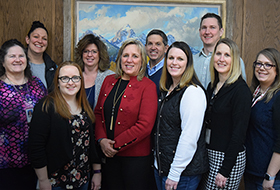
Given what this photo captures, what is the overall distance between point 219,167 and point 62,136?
49.7 inches

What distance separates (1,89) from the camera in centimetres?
201

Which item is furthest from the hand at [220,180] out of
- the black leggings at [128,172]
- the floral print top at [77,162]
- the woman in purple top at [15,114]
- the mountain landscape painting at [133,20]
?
the mountain landscape painting at [133,20]

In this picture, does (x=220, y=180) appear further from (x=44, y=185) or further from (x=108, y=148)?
(x=44, y=185)

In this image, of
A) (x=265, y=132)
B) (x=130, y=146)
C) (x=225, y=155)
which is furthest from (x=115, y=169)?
(x=265, y=132)

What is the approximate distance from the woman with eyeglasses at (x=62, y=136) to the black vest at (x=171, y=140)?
0.64 m

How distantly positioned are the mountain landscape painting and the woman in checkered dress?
1.47m

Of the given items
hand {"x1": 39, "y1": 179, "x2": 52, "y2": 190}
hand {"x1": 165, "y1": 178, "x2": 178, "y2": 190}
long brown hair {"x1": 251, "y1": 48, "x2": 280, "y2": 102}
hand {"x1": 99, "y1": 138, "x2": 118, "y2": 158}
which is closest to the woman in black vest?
hand {"x1": 165, "y1": 178, "x2": 178, "y2": 190}

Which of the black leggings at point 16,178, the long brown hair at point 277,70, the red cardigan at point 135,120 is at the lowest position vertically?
the black leggings at point 16,178

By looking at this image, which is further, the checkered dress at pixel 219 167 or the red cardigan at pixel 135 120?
the red cardigan at pixel 135 120

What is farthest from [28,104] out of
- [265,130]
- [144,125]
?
[265,130]

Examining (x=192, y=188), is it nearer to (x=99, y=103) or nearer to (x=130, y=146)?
(x=130, y=146)

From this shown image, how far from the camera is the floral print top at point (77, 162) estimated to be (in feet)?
5.97

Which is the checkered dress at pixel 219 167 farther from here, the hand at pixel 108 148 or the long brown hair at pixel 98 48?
the long brown hair at pixel 98 48

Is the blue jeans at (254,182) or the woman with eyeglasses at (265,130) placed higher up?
the woman with eyeglasses at (265,130)
